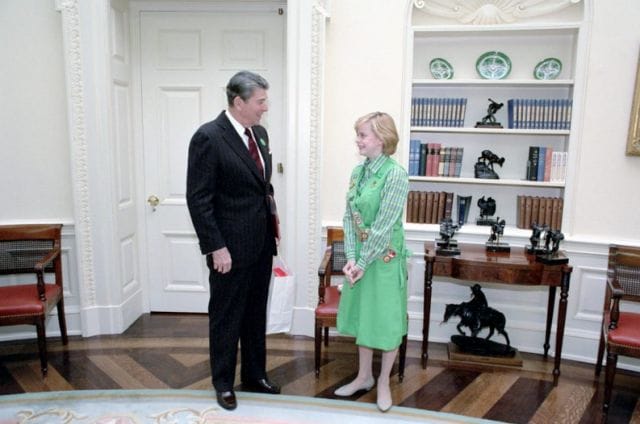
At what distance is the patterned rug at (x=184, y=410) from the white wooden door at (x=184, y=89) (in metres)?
1.31

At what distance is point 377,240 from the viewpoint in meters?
2.17

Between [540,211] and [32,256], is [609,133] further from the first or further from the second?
[32,256]

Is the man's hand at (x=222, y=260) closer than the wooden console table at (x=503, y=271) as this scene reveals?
Yes

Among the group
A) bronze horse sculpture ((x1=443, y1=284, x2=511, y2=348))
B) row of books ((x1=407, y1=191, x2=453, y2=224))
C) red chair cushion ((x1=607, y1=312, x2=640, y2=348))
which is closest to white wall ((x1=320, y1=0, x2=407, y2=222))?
row of books ((x1=407, y1=191, x2=453, y2=224))

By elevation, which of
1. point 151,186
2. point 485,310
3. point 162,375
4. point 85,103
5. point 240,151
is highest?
point 85,103

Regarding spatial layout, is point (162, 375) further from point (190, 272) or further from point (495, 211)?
point (495, 211)

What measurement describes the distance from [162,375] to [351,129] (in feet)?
6.57

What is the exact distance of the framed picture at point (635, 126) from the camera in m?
2.82

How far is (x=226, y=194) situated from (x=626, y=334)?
7.10 feet

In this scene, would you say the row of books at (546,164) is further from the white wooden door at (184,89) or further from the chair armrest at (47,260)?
the chair armrest at (47,260)

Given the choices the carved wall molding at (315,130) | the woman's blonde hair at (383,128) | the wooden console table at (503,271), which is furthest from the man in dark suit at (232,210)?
the wooden console table at (503,271)

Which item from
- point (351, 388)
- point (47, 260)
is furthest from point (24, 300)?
point (351, 388)

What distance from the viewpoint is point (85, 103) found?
3.08 meters

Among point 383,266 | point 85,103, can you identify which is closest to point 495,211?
point 383,266
